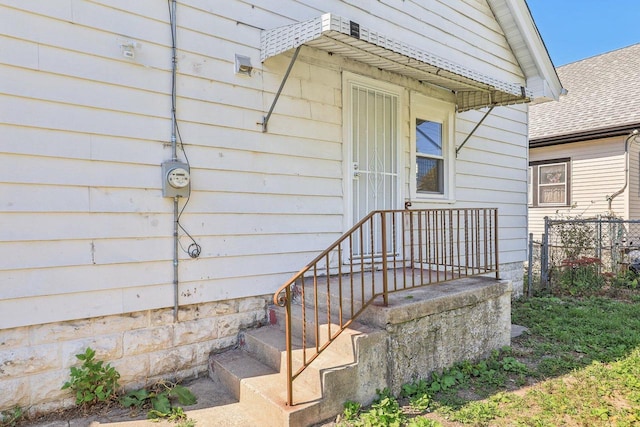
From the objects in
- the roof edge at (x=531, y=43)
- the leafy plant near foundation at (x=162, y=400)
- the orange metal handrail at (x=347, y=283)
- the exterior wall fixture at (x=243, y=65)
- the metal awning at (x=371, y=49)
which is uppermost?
the roof edge at (x=531, y=43)

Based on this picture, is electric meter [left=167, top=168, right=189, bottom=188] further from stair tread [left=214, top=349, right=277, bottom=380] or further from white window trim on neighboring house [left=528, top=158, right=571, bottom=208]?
white window trim on neighboring house [left=528, top=158, right=571, bottom=208]

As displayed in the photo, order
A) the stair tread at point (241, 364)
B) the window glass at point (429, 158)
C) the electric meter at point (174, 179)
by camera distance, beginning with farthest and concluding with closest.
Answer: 1. the window glass at point (429, 158)
2. the electric meter at point (174, 179)
3. the stair tread at point (241, 364)

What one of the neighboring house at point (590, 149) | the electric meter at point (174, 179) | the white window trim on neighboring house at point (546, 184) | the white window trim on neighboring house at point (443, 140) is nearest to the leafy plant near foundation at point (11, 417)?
the electric meter at point (174, 179)

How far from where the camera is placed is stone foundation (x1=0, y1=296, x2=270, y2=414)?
8.86ft

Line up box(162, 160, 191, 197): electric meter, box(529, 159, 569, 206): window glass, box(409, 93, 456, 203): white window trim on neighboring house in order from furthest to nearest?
1. box(529, 159, 569, 206): window glass
2. box(409, 93, 456, 203): white window trim on neighboring house
3. box(162, 160, 191, 197): electric meter

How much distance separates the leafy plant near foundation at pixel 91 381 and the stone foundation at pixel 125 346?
7cm

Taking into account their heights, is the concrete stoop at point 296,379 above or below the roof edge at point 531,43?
below

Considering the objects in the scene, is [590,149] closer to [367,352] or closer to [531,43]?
[531,43]

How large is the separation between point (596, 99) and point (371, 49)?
10561 millimetres

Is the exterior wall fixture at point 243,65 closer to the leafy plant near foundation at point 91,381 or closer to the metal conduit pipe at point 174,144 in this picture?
the metal conduit pipe at point 174,144

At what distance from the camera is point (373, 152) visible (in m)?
4.68

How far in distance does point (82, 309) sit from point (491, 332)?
3.54m

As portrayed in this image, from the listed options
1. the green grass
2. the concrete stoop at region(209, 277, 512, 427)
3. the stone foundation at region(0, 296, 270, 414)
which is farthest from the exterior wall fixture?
the green grass

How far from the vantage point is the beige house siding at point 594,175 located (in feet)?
32.0
